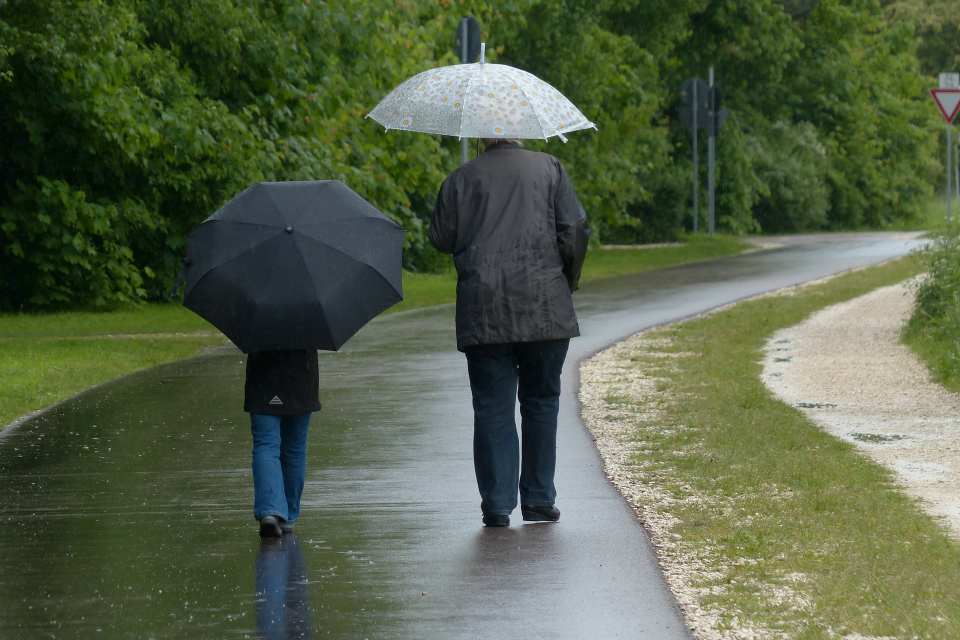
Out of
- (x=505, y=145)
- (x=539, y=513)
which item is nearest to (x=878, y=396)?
(x=539, y=513)

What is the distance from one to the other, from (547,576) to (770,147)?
40840 millimetres

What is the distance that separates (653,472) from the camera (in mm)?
7637

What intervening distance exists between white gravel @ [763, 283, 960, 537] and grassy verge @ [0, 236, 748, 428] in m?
5.50

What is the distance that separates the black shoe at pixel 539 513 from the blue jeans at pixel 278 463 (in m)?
0.99

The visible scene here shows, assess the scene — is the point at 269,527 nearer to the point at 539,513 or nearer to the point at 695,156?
the point at 539,513

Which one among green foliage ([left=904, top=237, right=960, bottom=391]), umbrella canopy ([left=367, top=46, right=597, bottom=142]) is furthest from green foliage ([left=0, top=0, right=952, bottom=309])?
umbrella canopy ([left=367, top=46, right=597, bottom=142])

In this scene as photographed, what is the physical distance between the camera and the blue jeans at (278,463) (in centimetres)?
609

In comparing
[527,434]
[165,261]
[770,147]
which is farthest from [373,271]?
[770,147]

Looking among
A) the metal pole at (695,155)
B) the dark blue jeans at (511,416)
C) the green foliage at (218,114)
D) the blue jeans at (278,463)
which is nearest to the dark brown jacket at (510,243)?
the dark blue jeans at (511,416)

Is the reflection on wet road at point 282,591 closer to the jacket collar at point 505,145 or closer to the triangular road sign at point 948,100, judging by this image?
the jacket collar at point 505,145

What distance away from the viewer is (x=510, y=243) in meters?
6.09

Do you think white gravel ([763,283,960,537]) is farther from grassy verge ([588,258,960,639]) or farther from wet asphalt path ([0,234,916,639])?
wet asphalt path ([0,234,916,639])

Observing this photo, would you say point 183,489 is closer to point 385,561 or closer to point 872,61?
point 385,561

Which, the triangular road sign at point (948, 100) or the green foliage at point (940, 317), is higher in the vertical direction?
the triangular road sign at point (948, 100)
